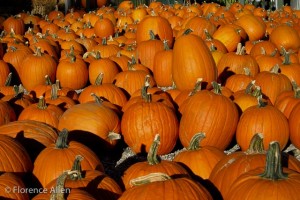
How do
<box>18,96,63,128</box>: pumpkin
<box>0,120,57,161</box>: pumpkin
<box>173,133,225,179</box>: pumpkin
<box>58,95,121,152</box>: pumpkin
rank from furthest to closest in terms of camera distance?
<box>18,96,63,128</box>: pumpkin < <box>58,95,121,152</box>: pumpkin < <box>0,120,57,161</box>: pumpkin < <box>173,133,225,179</box>: pumpkin

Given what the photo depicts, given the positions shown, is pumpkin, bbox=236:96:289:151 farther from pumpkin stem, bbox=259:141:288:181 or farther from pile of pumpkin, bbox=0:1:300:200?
pumpkin stem, bbox=259:141:288:181

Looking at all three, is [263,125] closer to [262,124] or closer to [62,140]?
[262,124]

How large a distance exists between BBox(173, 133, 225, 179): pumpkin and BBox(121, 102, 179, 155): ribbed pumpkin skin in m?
0.89

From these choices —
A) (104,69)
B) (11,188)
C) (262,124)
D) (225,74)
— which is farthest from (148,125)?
(104,69)

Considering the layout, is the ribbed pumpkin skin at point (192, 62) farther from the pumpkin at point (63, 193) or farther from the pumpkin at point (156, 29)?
the pumpkin at point (63, 193)

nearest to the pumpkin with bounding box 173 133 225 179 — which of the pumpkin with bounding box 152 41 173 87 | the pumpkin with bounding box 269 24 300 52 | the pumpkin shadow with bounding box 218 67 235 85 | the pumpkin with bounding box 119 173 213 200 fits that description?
the pumpkin with bounding box 119 173 213 200

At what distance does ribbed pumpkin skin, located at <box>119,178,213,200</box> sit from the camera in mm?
2316

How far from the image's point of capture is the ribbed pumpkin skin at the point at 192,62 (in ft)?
16.9

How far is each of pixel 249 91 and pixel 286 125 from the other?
63 cm

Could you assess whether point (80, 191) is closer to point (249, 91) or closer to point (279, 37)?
point (249, 91)

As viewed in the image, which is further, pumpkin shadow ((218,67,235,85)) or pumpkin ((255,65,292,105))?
pumpkin shadow ((218,67,235,85))

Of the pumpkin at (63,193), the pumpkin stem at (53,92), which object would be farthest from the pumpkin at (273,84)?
the pumpkin at (63,193)

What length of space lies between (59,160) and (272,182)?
56.7 inches

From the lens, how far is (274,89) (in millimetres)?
4996
